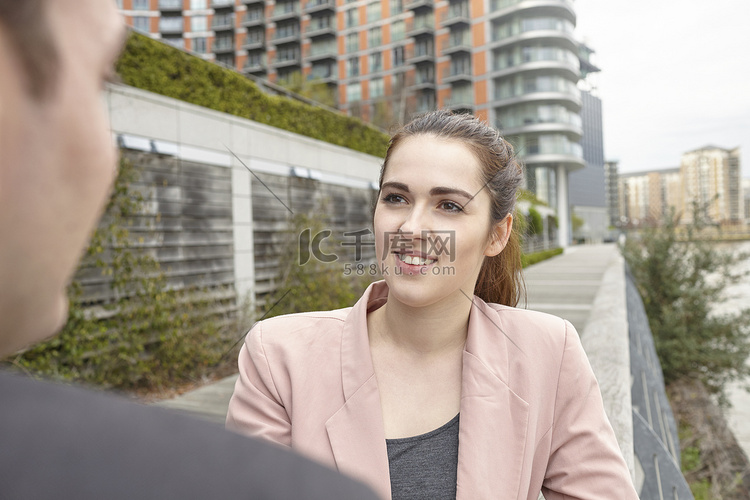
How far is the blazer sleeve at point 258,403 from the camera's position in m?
1.14

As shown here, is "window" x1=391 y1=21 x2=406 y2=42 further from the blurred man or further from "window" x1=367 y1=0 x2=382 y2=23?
the blurred man

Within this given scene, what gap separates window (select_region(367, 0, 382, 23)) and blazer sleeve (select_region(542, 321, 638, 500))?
38043 millimetres

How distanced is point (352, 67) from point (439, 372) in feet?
123

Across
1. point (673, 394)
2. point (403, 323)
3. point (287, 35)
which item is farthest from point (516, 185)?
point (287, 35)

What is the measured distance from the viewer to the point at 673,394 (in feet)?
21.4

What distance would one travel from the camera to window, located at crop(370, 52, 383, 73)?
35.4m

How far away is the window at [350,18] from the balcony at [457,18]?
24.4 feet

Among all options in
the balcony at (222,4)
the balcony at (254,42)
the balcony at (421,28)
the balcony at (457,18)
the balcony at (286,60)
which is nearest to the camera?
the balcony at (457,18)

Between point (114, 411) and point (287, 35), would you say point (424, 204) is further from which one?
point (287, 35)

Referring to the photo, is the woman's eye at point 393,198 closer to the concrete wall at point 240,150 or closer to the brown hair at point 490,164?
the brown hair at point 490,164

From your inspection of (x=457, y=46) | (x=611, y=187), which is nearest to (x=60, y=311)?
(x=457, y=46)

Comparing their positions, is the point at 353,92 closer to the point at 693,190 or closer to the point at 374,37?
the point at 374,37

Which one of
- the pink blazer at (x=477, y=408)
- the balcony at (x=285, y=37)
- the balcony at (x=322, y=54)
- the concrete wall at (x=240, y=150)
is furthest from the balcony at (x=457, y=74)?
the pink blazer at (x=477, y=408)

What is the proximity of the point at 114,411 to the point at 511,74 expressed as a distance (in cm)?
1172
